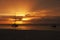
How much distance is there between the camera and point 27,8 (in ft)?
3.80

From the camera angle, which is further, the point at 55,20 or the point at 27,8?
the point at 27,8

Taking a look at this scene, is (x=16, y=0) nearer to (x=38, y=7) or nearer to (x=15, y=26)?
(x=38, y=7)

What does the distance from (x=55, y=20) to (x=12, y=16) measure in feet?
0.96
